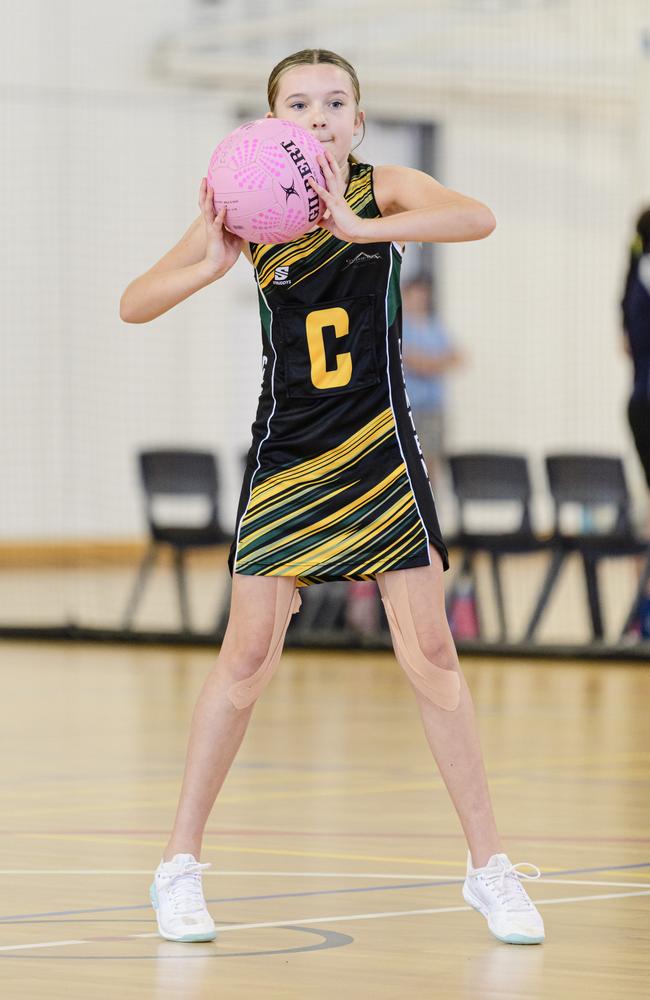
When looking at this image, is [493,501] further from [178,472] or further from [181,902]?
[181,902]

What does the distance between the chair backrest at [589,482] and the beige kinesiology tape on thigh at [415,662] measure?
646 cm

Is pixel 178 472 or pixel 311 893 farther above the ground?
pixel 178 472

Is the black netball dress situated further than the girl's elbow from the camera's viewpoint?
Yes

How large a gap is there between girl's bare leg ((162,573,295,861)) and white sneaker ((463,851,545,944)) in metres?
0.47

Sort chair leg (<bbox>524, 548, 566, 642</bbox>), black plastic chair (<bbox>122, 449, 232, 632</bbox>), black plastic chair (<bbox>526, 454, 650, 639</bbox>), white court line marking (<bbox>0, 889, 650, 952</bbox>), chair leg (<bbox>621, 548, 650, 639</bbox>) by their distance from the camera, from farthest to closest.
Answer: black plastic chair (<bbox>122, 449, 232, 632</bbox>) → chair leg (<bbox>524, 548, 566, 642</bbox>) → black plastic chair (<bbox>526, 454, 650, 639</bbox>) → chair leg (<bbox>621, 548, 650, 639</bbox>) → white court line marking (<bbox>0, 889, 650, 952</bbox>)

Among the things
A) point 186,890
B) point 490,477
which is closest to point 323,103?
point 186,890

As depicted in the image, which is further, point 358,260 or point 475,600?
point 475,600

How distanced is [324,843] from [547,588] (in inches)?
211

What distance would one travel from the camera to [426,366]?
11.3 meters

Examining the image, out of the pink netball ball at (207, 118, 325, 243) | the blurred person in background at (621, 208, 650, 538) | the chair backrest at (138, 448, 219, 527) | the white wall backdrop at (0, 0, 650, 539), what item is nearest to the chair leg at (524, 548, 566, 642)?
the blurred person in background at (621, 208, 650, 538)

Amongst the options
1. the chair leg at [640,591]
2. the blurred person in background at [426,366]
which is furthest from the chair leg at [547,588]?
the blurred person in background at [426,366]

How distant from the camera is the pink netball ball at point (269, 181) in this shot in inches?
128

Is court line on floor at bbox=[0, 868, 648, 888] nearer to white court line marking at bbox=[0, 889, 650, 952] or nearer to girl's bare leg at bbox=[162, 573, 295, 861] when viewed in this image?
white court line marking at bbox=[0, 889, 650, 952]

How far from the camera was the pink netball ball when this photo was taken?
128 inches
